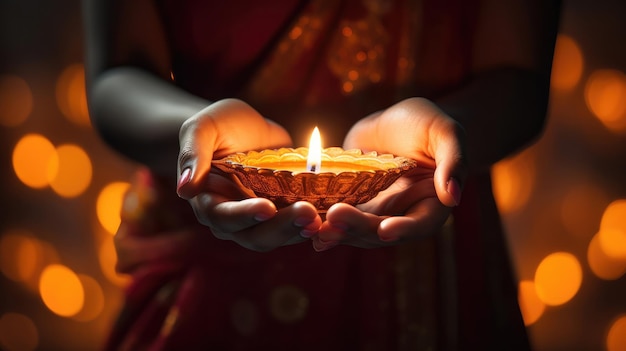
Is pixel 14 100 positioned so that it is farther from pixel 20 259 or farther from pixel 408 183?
pixel 408 183

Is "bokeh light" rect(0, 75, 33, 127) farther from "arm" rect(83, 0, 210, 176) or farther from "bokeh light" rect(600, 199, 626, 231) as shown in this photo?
"bokeh light" rect(600, 199, 626, 231)

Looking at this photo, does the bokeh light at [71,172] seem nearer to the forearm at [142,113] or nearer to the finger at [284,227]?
the forearm at [142,113]

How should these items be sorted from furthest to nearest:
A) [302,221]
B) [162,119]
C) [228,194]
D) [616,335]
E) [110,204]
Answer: [110,204] < [616,335] < [162,119] < [228,194] < [302,221]

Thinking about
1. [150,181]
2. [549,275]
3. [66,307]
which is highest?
[150,181]

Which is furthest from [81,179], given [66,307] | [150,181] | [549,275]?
[549,275]

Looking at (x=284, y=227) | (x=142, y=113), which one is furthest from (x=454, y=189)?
(x=142, y=113)

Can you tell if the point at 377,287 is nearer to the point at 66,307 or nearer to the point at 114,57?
the point at 114,57
